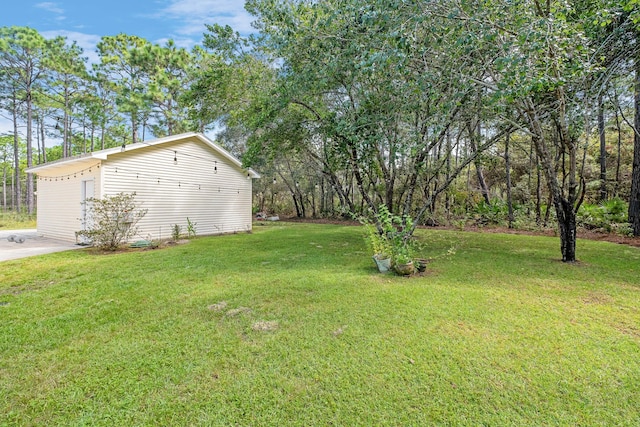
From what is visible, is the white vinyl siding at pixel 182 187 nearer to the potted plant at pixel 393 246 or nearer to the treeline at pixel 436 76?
the treeline at pixel 436 76

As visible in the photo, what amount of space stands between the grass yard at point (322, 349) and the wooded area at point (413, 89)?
2179mm

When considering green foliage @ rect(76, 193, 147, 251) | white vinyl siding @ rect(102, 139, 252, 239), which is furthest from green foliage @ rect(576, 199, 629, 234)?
green foliage @ rect(76, 193, 147, 251)

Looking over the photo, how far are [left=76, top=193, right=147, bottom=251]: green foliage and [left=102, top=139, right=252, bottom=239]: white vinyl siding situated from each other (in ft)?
2.35

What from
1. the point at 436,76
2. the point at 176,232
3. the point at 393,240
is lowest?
the point at 176,232

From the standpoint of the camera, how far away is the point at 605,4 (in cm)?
397

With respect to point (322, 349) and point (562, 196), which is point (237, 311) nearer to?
point (322, 349)

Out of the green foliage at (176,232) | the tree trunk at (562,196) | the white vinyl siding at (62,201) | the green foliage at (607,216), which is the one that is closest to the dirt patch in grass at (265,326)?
the tree trunk at (562,196)

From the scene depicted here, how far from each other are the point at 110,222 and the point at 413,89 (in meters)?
7.63

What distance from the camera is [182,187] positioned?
1023 centimetres

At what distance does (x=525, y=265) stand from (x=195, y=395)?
18.7 ft

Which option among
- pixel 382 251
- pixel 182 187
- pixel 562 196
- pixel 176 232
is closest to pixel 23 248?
pixel 176 232

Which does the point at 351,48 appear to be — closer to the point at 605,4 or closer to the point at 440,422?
the point at 605,4

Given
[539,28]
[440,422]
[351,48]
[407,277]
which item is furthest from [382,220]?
[440,422]

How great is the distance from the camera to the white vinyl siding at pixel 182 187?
880 cm
